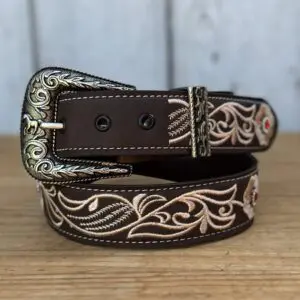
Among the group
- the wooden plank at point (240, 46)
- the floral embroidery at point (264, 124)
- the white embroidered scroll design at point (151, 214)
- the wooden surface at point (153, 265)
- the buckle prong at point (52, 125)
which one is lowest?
the wooden surface at point (153, 265)

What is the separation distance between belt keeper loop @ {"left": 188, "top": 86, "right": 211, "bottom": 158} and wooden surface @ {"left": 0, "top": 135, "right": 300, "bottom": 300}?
7 cm

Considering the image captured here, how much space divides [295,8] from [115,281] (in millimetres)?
574

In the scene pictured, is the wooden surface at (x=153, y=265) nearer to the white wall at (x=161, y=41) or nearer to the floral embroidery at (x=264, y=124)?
the floral embroidery at (x=264, y=124)

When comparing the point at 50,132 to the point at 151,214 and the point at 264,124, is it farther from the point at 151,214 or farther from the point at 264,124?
the point at 264,124

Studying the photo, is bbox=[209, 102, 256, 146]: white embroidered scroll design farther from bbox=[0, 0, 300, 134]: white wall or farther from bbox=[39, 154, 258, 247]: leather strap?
bbox=[0, 0, 300, 134]: white wall

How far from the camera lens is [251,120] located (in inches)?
21.6

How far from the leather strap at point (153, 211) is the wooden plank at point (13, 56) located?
0.42 metres

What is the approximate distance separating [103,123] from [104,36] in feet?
1.32

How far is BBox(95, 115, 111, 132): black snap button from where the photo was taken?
1.54 feet

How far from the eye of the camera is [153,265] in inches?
16.6

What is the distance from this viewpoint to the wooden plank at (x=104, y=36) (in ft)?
2.78

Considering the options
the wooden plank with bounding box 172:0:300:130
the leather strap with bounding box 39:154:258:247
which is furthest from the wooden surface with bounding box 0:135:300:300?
the wooden plank with bounding box 172:0:300:130

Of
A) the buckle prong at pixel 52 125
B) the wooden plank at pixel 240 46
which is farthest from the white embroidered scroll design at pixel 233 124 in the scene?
the wooden plank at pixel 240 46

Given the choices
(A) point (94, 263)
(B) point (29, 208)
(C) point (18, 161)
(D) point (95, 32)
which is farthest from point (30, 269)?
(D) point (95, 32)
